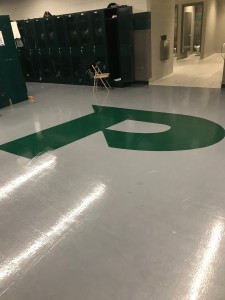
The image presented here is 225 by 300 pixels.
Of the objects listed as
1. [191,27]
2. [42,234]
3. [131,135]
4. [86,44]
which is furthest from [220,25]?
[42,234]

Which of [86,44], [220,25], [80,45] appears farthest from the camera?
[220,25]

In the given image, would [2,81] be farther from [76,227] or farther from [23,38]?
[76,227]

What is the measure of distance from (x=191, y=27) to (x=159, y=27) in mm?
6365

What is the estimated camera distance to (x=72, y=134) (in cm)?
427

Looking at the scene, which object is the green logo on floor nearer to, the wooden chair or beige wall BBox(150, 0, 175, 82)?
the wooden chair

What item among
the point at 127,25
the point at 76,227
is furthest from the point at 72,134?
the point at 127,25

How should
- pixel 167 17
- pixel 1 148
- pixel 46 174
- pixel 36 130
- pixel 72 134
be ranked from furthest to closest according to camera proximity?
pixel 167 17, pixel 36 130, pixel 72 134, pixel 1 148, pixel 46 174

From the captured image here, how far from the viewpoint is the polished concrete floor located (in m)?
1.65

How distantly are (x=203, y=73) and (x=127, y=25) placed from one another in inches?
133

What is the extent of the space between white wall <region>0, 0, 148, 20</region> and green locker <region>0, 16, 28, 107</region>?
10.4 ft

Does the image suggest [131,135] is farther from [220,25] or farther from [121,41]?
[220,25]

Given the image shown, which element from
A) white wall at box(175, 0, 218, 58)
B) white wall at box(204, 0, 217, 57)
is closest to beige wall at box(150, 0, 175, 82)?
white wall at box(175, 0, 218, 58)

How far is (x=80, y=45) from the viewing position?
25.2 ft

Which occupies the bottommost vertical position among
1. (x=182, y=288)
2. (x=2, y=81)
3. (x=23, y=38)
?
(x=182, y=288)
